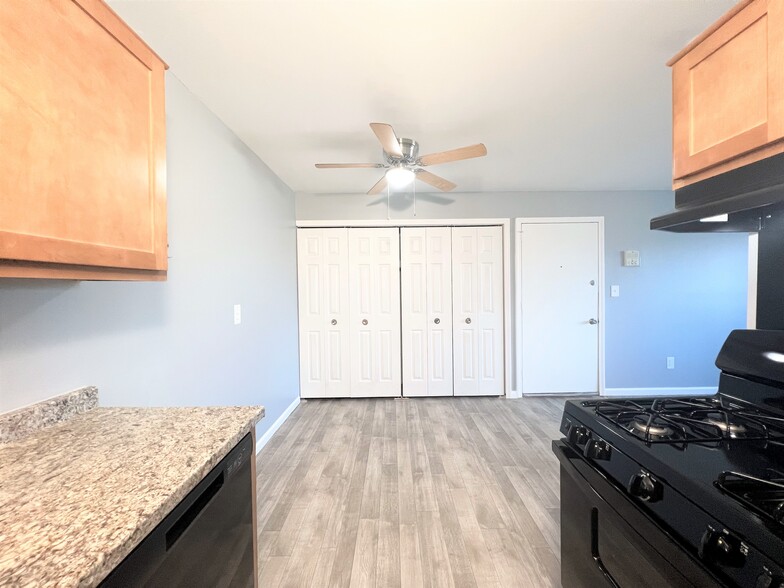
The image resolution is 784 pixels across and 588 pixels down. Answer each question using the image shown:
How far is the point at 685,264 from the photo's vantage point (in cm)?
388

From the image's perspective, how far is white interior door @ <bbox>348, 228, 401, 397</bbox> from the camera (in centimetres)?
396

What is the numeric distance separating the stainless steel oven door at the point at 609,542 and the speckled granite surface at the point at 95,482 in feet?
3.43

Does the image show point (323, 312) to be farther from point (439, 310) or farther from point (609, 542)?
point (609, 542)

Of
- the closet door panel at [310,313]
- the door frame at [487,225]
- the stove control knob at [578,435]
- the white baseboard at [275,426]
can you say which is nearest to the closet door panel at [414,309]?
the door frame at [487,225]

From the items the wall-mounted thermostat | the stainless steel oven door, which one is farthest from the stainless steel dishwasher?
the wall-mounted thermostat

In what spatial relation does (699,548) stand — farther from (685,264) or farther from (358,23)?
(685,264)

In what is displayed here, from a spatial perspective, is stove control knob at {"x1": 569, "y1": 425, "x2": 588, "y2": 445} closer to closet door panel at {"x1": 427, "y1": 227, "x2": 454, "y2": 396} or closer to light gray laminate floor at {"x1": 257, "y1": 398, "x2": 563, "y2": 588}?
light gray laminate floor at {"x1": 257, "y1": 398, "x2": 563, "y2": 588}

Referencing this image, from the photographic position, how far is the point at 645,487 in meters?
0.81

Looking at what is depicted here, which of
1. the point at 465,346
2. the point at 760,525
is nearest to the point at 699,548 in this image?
the point at 760,525

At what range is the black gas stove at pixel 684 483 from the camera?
2.04ft

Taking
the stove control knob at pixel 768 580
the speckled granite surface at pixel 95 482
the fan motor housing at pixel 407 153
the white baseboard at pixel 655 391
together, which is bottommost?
the white baseboard at pixel 655 391

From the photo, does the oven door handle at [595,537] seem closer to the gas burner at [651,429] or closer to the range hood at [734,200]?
the gas burner at [651,429]

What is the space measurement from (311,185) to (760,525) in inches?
147

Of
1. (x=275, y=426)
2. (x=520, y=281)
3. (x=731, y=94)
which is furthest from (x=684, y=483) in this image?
(x=520, y=281)
